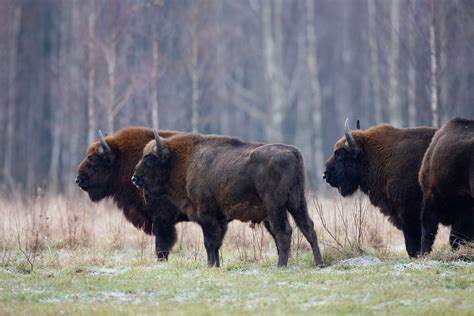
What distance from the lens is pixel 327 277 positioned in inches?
400

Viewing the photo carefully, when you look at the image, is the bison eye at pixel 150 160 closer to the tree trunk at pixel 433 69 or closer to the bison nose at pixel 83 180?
the bison nose at pixel 83 180

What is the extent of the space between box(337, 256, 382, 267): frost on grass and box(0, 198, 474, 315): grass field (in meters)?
0.03

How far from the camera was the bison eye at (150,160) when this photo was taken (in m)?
12.8

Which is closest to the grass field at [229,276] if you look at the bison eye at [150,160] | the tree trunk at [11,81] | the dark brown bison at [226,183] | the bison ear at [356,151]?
the dark brown bison at [226,183]

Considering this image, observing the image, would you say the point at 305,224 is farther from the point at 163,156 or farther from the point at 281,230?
the point at 163,156

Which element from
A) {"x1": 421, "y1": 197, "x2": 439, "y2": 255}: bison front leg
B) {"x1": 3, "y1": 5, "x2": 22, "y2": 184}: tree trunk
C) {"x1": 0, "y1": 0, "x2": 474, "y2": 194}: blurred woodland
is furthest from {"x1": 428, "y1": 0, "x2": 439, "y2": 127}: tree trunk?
{"x1": 3, "y1": 5, "x2": 22, "y2": 184}: tree trunk

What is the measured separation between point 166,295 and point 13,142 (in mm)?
32192

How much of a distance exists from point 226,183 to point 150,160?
165cm

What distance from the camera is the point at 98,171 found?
47.3 feet

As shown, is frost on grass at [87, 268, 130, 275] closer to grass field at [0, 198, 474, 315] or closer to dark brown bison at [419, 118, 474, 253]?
grass field at [0, 198, 474, 315]

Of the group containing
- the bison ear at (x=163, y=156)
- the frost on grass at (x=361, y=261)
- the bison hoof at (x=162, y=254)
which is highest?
the bison ear at (x=163, y=156)

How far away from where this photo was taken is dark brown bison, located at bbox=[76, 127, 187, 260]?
46.0 feet

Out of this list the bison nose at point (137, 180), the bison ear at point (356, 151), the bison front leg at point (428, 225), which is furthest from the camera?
the bison ear at point (356, 151)

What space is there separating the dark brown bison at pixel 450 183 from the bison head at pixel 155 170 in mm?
3834
